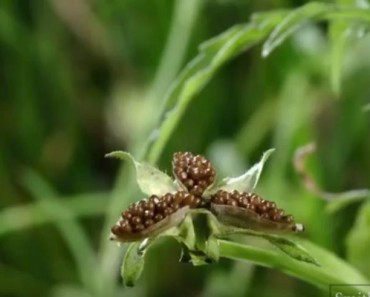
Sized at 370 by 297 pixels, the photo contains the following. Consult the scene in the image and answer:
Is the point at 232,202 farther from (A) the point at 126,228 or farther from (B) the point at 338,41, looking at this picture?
(B) the point at 338,41

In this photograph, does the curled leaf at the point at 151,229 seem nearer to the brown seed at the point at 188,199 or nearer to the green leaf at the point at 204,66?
the brown seed at the point at 188,199

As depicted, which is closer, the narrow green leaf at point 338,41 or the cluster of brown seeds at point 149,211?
the cluster of brown seeds at point 149,211

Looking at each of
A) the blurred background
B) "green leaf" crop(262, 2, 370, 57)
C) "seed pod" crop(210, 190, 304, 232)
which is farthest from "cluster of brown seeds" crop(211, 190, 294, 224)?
the blurred background

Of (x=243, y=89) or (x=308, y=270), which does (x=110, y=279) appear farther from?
(x=308, y=270)

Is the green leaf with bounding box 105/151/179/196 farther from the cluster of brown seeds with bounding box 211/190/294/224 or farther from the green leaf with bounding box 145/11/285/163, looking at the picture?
the green leaf with bounding box 145/11/285/163

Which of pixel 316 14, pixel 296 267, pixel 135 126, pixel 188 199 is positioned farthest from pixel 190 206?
pixel 135 126

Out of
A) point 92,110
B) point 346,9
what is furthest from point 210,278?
point 346,9

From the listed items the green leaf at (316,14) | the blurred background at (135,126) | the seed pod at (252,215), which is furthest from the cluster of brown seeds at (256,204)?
the blurred background at (135,126)
